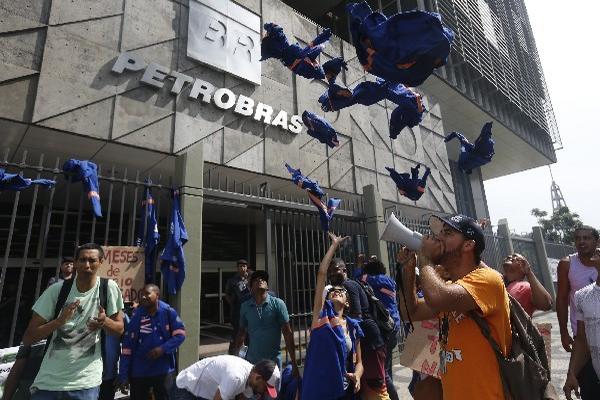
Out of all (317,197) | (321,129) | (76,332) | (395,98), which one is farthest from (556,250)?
(76,332)

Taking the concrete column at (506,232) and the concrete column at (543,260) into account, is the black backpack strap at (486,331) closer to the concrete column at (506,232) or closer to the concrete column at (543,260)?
the concrete column at (506,232)

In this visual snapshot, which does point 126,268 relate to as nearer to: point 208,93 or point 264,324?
point 264,324

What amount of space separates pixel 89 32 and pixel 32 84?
171 centimetres

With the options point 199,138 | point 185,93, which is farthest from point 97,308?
point 185,93

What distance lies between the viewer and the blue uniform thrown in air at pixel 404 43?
3514mm

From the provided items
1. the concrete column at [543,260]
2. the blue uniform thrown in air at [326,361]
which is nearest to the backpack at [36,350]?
the blue uniform thrown in air at [326,361]

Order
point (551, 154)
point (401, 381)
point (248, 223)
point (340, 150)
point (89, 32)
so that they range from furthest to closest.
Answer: point (551, 154) < point (248, 223) < point (340, 150) < point (89, 32) < point (401, 381)

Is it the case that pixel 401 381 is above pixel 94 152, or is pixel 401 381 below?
below

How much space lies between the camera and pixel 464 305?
1768 mm

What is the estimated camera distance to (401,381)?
20.4 ft

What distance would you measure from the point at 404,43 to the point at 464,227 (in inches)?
91.9

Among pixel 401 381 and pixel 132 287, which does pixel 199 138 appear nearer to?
pixel 132 287

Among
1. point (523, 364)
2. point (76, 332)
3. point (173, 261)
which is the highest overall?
point (173, 261)

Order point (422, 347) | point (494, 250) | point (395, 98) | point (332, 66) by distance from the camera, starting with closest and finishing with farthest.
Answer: point (422, 347) < point (395, 98) < point (332, 66) < point (494, 250)
